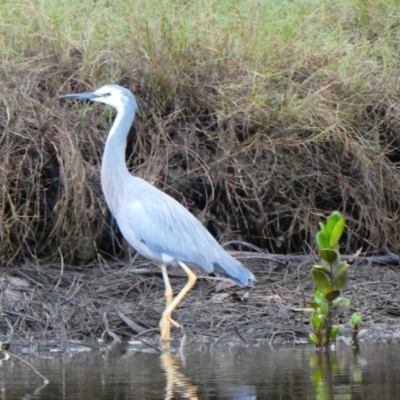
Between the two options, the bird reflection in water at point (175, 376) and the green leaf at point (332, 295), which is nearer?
the bird reflection in water at point (175, 376)

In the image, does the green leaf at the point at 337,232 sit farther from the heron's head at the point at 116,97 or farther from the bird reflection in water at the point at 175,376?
the heron's head at the point at 116,97

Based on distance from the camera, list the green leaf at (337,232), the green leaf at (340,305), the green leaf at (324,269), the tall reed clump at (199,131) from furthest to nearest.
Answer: the tall reed clump at (199,131), the green leaf at (340,305), the green leaf at (324,269), the green leaf at (337,232)

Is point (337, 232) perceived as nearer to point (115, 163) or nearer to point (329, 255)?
point (329, 255)

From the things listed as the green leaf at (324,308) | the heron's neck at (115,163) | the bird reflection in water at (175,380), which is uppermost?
the heron's neck at (115,163)

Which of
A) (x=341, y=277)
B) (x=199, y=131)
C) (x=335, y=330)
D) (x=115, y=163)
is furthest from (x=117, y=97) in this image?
(x=335, y=330)

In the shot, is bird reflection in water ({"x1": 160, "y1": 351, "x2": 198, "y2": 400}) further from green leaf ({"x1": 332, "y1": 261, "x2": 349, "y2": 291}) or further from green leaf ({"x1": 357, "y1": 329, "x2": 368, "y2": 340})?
green leaf ({"x1": 357, "y1": 329, "x2": 368, "y2": 340})

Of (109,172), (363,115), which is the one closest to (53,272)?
(109,172)

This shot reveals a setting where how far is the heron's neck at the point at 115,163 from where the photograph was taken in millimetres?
7473

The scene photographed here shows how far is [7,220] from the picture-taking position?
782 centimetres

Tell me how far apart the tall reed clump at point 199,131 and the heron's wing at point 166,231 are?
68 cm

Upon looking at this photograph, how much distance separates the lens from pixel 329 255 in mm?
6262

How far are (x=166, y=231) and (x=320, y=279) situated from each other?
134cm

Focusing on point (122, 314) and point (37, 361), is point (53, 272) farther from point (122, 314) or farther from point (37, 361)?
point (37, 361)

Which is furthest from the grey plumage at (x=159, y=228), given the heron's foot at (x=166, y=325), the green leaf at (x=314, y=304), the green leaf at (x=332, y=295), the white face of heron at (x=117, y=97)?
the green leaf at (x=332, y=295)
